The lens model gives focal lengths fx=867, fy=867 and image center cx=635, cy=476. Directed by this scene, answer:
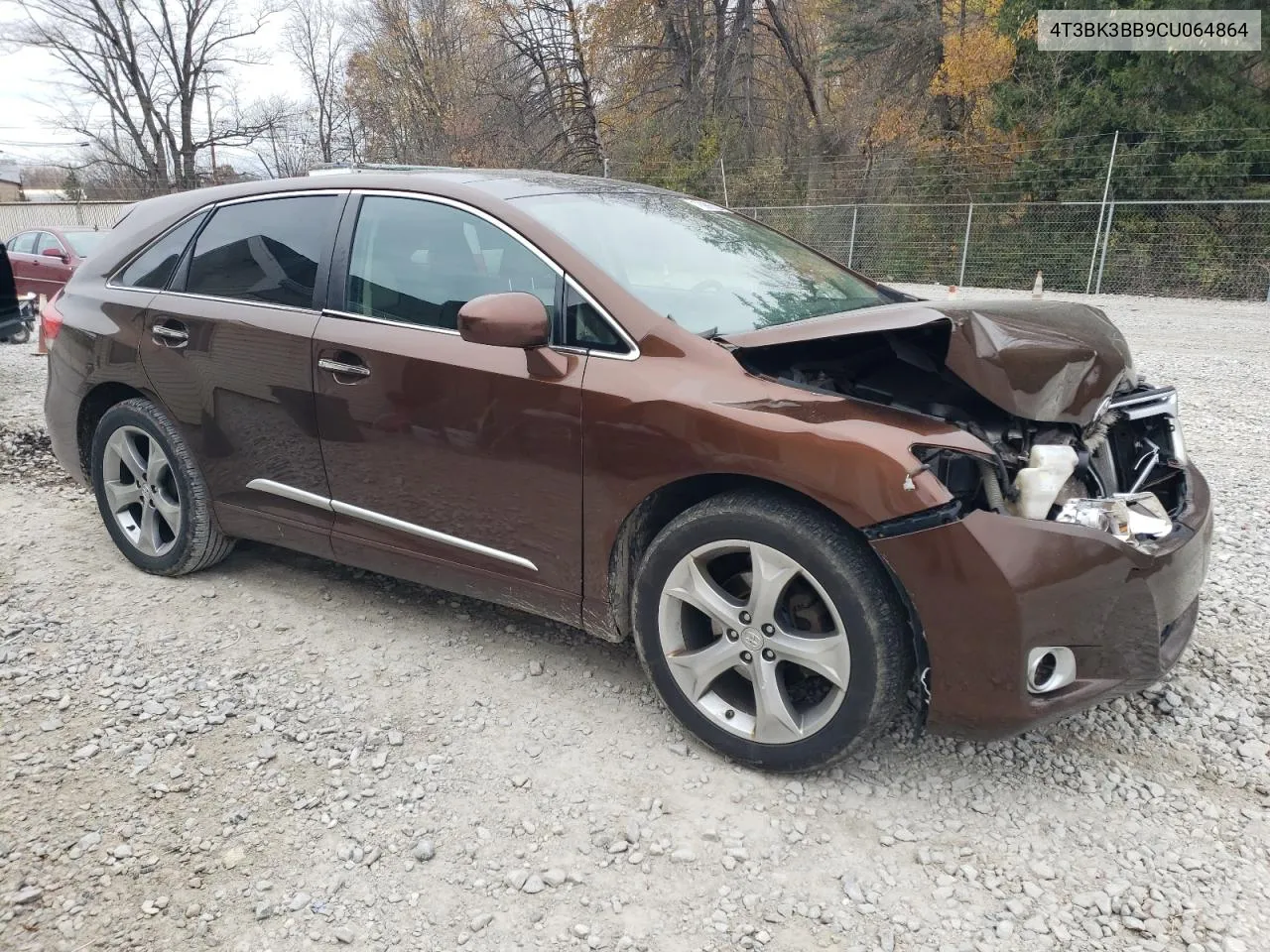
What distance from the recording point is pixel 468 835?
2307 mm

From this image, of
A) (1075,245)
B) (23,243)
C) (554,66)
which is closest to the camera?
(23,243)

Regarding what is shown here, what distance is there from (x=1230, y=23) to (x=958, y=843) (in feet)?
61.2

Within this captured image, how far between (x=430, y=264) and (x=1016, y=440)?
199cm

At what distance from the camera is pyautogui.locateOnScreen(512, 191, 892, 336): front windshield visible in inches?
110

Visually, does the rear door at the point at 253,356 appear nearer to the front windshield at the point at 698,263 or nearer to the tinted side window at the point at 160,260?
the tinted side window at the point at 160,260

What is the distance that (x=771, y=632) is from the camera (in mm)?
2404

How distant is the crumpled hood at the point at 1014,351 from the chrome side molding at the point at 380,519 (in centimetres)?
104

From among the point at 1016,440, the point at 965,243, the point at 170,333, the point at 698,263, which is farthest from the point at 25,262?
the point at 965,243

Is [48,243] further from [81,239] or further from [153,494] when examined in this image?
[153,494]

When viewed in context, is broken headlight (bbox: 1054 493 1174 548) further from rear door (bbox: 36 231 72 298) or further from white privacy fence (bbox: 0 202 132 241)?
white privacy fence (bbox: 0 202 132 241)

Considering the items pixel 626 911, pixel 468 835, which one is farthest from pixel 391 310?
pixel 626 911

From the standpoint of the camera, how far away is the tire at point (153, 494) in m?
3.64

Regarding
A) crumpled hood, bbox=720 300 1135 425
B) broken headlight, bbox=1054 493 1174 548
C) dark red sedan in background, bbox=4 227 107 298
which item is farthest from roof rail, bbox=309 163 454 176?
dark red sedan in background, bbox=4 227 107 298

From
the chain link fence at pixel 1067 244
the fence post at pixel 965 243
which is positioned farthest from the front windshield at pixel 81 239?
the fence post at pixel 965 243
